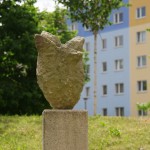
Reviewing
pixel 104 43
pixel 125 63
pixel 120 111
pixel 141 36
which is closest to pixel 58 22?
pixel 141 36

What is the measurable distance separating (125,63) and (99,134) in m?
34.0

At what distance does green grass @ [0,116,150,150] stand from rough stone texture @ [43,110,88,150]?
147 inches

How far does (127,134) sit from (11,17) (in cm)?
1085

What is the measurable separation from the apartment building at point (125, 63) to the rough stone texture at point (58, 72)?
3612 cm

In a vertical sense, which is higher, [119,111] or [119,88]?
[119,88]

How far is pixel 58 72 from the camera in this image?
30.1ft

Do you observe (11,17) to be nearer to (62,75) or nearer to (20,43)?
(20,43)

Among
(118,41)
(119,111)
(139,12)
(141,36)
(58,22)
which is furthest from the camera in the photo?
(118,41)

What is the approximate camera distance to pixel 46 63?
9188 mm

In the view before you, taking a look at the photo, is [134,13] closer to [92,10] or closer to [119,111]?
[119,111]

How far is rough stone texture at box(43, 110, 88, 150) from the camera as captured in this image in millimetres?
8828

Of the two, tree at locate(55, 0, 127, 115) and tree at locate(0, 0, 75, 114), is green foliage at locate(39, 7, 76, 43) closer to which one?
tree at locate(0, 0, 75, 114)

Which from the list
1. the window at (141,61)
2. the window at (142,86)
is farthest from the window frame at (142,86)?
the window at (141,61)

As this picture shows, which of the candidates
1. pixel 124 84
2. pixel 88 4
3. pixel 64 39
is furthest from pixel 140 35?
pixel 88 4
